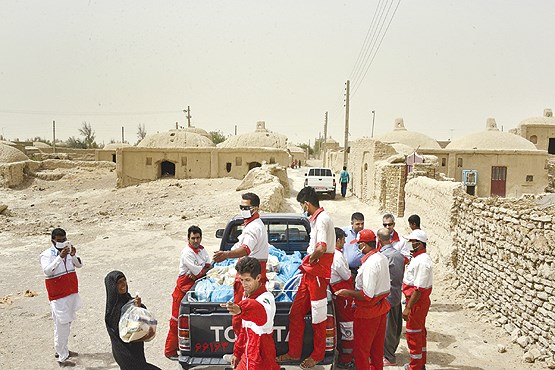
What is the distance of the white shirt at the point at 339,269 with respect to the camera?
184 inches

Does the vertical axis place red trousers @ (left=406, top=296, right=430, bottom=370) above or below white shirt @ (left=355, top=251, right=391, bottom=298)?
below

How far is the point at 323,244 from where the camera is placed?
4.15m

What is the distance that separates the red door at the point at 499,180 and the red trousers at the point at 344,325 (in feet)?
77.2

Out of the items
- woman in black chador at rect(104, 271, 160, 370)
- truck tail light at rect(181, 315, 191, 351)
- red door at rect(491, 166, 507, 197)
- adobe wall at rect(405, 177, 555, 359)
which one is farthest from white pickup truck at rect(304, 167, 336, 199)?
woman in black chador at rect(104, 271, 160, 370)

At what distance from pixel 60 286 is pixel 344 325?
3751 millimetres

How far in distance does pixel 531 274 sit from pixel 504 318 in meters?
1.06

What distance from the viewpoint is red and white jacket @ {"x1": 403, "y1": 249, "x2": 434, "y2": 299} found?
191 inches

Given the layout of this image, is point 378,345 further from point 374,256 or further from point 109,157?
point 109,157

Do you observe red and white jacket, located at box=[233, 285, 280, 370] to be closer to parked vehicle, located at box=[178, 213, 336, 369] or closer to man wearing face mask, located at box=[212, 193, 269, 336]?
parked vehicle, located at box=[178, 213, 336, 369]

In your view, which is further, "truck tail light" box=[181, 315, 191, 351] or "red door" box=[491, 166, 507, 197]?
"red door" box=[491, 166, 507, 197]

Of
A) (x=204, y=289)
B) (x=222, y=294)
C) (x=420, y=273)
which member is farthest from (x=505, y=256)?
(x=204, y=289)

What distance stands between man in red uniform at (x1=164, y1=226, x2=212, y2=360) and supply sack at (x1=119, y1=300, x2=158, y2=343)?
54.1 inches

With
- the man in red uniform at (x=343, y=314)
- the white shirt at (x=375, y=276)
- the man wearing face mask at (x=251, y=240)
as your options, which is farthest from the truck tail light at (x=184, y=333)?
the white shirt at (x=375, y=276)

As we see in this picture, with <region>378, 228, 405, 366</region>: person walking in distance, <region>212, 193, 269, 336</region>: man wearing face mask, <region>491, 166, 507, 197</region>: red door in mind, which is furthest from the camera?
<region>491, 166, 507, 197</region>: red door
